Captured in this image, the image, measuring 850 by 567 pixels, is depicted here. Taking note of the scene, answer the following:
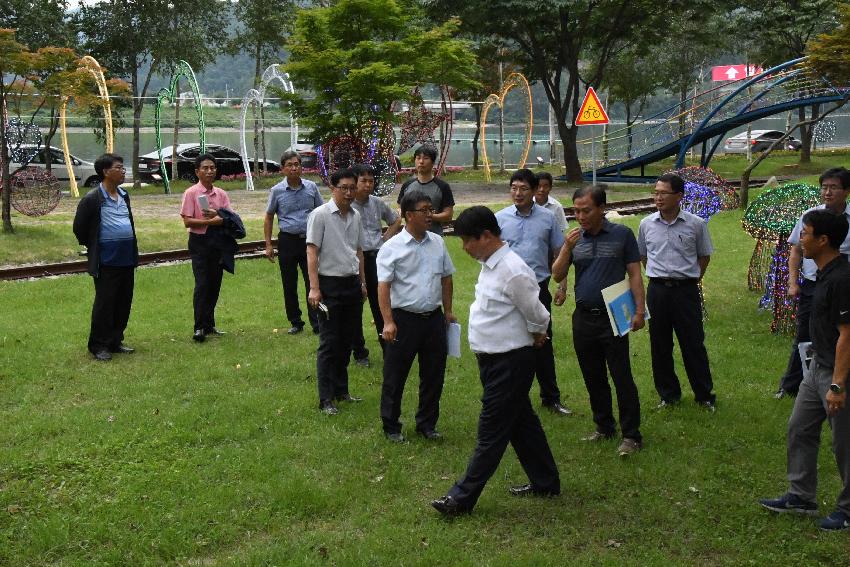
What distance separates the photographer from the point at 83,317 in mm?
10883

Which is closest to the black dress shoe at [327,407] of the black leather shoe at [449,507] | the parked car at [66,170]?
the black leather shoe at [449,507]

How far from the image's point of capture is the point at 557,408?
748cm

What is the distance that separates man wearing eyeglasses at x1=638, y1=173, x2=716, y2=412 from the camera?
7.28 m

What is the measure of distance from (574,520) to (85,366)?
5.28 metres

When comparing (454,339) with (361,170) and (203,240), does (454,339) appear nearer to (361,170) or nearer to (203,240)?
(361,170)

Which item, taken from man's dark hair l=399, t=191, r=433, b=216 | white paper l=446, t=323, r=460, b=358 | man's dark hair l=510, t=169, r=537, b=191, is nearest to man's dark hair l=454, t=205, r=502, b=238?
man's dark hair l=399, t=191, r=433, b=216

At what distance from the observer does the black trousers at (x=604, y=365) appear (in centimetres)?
640

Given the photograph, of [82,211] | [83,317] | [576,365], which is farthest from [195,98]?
[576,365]

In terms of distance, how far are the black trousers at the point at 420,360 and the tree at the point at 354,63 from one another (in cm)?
1259

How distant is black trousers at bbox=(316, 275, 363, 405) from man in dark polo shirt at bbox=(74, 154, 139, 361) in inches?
101

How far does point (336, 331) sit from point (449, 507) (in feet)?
7.92

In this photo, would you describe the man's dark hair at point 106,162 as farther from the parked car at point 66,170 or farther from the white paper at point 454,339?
the parked car at point 66,170

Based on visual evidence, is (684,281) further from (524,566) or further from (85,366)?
(85,366)

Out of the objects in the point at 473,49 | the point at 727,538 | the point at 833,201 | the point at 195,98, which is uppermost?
the point at 473,49
